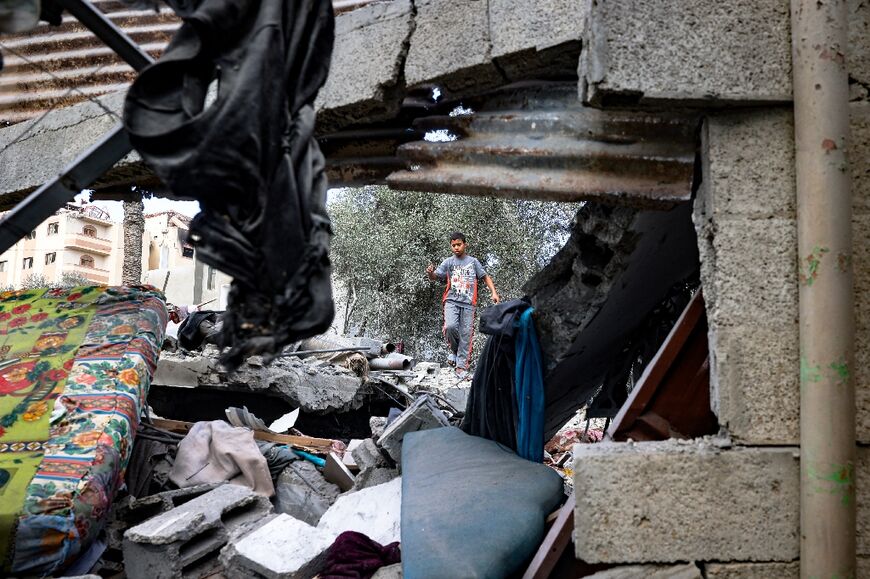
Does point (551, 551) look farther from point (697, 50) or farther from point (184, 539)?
point (184, 539)

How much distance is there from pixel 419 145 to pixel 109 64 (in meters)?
2.61

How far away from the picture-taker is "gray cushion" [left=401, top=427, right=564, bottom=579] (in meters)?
3.07

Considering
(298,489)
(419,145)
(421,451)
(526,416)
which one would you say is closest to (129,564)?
(298,489)

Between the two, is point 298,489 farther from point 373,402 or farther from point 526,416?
point 373,402

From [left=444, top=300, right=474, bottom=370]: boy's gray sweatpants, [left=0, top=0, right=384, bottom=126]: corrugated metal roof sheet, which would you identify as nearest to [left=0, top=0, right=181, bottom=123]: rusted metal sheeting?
[left=0, top=0, right=384, bottom=126]: corrugated metal roof sheet

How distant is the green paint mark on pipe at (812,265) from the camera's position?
247 cm

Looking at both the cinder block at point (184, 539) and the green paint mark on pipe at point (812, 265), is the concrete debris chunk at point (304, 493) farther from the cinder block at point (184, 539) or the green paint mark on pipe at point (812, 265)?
the green paint mark on pipe at point (812, 265)

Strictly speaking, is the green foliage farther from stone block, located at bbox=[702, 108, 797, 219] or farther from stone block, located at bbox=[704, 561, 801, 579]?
stone block, located at bbox=[704, 561, 801, 579]

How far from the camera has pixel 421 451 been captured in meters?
4.73

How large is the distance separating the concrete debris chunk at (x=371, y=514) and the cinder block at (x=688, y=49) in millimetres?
3039

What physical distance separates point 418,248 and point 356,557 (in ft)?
37.6

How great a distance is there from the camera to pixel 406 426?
18.1ft

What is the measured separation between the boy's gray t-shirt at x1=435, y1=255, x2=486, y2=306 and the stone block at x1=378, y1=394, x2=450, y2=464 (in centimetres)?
338

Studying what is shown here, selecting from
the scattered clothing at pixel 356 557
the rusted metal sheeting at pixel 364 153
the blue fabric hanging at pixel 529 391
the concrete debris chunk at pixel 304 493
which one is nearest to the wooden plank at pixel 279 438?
the concrete debris chunk at pixel 304 493
